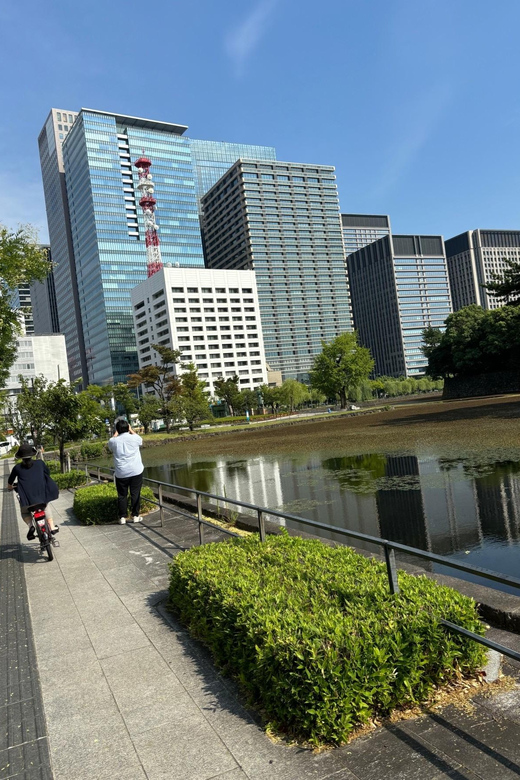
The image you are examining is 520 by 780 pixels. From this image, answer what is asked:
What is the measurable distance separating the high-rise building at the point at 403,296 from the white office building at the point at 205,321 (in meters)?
68.1

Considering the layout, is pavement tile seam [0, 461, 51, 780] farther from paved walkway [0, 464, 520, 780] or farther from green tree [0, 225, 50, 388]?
green tree [0, 225, 50, 388]

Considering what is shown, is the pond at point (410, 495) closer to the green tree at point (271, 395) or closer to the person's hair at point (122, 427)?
the person's hair at point (122, 427)

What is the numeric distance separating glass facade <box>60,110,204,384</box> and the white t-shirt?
139849 mm

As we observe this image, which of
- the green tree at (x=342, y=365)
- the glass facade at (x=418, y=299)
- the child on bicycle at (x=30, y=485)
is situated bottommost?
the child on bicycle at (x=30, y=485)

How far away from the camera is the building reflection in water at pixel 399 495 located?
28.0 ft

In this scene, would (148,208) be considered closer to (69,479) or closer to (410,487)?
(69,479)

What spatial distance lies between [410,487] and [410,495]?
99 cm

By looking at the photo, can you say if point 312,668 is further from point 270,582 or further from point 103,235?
point 103,235

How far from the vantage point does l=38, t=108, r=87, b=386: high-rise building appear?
16075cm

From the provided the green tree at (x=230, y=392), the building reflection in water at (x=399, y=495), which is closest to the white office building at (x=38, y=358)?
the green tree at (x=230, y=392)

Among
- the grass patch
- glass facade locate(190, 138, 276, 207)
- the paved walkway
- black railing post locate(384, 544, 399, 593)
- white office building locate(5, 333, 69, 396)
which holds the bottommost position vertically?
the paved walkway

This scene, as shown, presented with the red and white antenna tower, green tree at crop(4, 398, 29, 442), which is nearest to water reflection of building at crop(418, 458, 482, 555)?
green tree at crop(4, 398, 29, 442)

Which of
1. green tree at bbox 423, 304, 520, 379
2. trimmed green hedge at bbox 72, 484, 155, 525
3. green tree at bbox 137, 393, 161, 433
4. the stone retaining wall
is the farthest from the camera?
green tree at bbox 137, 393, 161, 433

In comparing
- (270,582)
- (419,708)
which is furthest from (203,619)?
(419,708)
